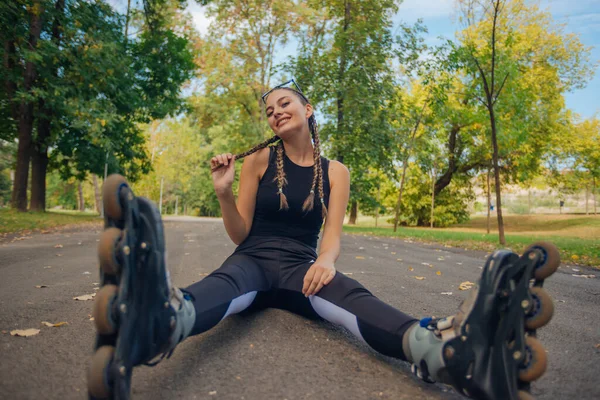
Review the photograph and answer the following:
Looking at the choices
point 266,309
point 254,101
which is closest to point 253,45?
point 254,101

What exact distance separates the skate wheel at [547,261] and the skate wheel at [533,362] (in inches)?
7.7

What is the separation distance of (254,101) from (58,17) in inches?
495

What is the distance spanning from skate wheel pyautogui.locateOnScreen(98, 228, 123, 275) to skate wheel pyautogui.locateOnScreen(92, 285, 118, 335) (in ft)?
0.21

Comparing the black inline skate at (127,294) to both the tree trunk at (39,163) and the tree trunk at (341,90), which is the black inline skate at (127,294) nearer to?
the tree trunk at (341,90)

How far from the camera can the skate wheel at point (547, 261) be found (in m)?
1.25

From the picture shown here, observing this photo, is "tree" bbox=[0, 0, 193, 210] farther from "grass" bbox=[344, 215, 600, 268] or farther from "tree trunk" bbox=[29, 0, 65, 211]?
"grass" bbox=[344, 215, 600, 268]

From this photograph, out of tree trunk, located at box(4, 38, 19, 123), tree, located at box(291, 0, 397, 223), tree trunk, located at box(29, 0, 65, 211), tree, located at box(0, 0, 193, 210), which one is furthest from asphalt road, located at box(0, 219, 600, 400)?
tree trunk, located at box(29, 0, 65, 211)

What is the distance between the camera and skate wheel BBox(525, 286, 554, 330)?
1.22 meters

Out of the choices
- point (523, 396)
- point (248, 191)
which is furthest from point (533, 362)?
point (248, 191)

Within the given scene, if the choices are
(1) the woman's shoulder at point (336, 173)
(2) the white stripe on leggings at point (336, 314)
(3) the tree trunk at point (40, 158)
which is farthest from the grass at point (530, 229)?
(3) the tree trunk at point (40, 158)

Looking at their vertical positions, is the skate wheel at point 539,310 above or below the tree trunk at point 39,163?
below

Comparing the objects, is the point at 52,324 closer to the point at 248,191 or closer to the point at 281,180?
the point at 248,191

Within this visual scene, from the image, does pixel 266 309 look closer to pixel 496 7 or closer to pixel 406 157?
pixel 496 7

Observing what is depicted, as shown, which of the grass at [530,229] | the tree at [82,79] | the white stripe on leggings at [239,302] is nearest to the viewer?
the white stripe on leggings at [239,302]
